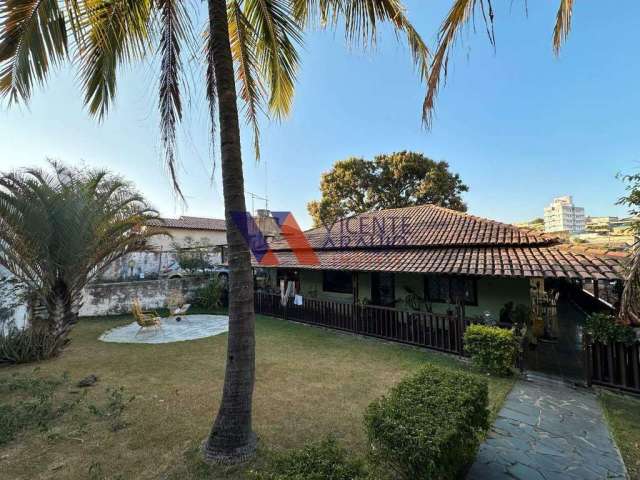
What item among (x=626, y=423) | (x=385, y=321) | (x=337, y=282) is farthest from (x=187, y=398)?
(x=337, y=282)

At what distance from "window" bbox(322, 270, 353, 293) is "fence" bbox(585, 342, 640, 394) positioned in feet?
26.1

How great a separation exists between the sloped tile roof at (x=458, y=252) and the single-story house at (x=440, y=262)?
0.01m

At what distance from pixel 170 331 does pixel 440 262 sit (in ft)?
31.8

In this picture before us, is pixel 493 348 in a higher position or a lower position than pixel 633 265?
lower

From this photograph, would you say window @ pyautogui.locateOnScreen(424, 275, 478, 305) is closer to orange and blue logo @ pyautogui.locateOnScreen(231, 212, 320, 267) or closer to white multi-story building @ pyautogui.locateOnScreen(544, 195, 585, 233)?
orange and blue logo @ pyautogui.locateOnScreen(231, 212, 320, 267)

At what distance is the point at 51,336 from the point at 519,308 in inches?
500

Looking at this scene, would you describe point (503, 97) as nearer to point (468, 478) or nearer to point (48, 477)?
point (468, 478)

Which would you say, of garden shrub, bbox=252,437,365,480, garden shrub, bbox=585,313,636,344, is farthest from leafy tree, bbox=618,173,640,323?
garden shrub, bbox=252,437,365,480

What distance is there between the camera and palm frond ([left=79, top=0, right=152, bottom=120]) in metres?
3.83

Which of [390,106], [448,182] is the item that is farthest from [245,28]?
[448,182]

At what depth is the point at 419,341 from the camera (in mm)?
8570

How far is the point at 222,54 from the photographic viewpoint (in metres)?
3.62

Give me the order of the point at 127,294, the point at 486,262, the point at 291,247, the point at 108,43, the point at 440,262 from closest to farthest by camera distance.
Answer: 1. the point at 108,43
2. the point at 486,262
3. the point at 440,262
4. the point at 127,294
5. the point at 291,247

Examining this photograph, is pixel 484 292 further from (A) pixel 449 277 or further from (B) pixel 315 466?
(B) pixel 315 466
